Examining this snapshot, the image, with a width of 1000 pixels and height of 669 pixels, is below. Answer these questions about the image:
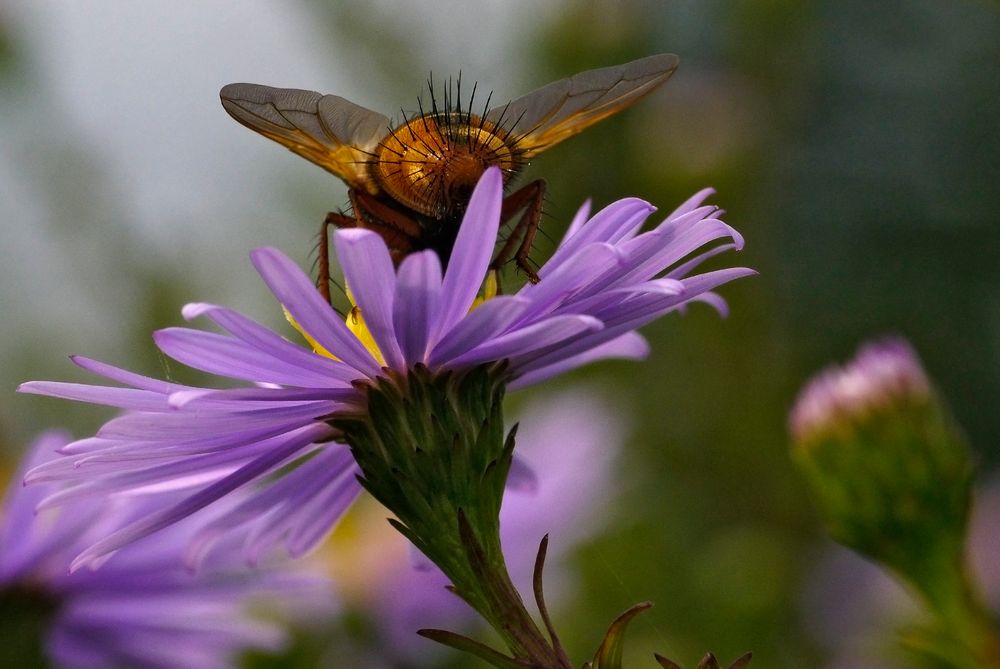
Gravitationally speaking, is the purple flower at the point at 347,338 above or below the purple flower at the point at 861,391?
above

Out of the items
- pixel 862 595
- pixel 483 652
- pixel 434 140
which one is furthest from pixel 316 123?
pixel 862 595

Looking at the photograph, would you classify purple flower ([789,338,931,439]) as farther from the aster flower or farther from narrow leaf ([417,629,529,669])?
narrow leaf ([417,629,529,669])

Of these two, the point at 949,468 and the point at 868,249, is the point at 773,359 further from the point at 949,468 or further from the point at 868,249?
the point at 868,249

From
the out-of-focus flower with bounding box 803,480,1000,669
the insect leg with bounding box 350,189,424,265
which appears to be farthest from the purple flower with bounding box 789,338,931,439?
the out-of-focus flower with bounding box 803,480,1000,669

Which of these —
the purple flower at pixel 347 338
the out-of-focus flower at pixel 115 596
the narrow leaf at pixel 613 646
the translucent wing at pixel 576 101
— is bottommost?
the narrow leaf at pixel 613 646

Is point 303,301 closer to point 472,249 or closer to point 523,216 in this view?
point 472,249

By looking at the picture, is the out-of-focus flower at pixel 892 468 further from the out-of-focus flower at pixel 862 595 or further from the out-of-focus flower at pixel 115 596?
the out-of-focus flower at pixel 862 595

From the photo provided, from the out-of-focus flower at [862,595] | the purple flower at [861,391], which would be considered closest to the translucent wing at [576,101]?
the purple flower at [861,391]
